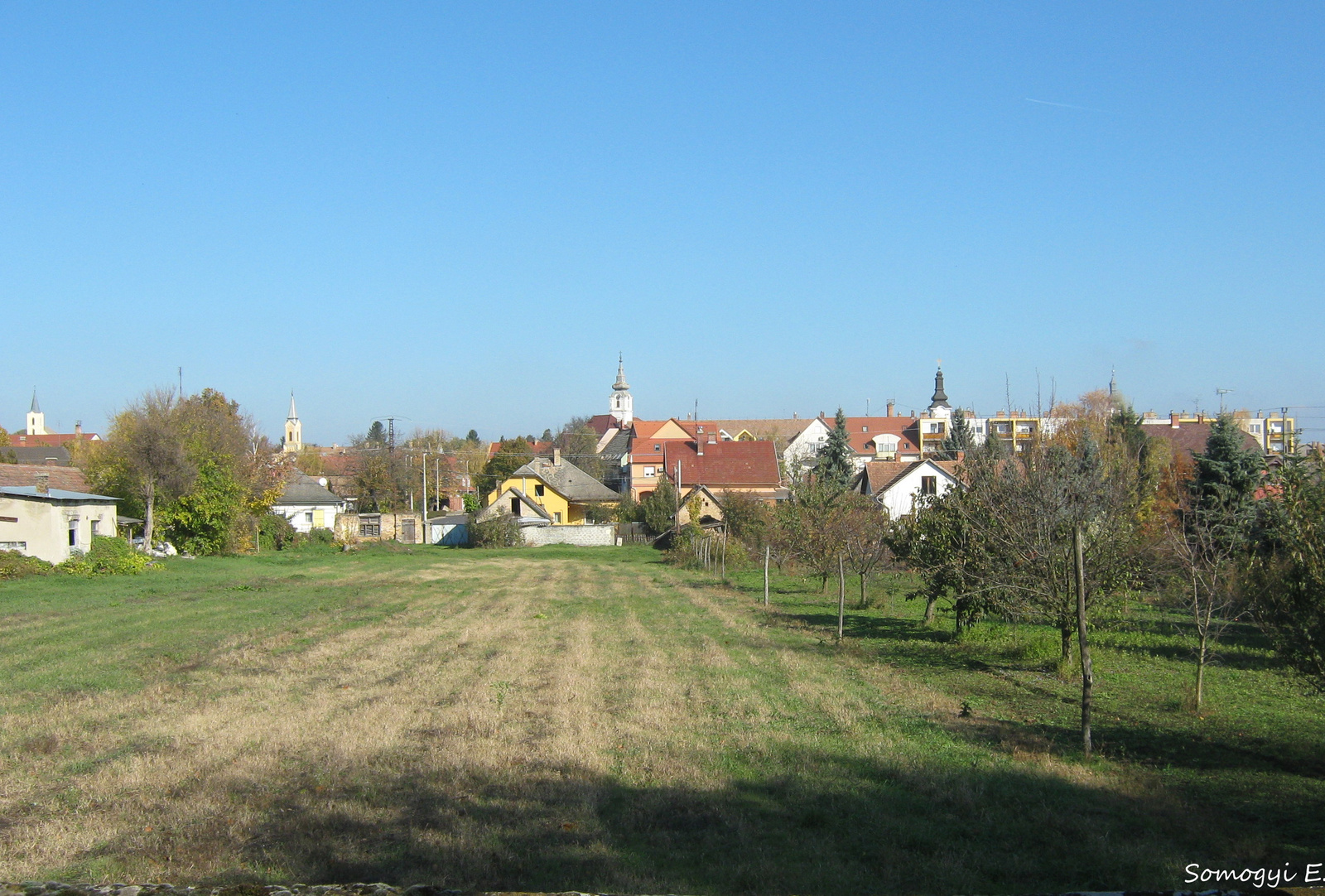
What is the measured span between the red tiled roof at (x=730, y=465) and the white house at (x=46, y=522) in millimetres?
40970

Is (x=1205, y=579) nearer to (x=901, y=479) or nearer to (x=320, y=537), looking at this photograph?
(x=901, y=479)

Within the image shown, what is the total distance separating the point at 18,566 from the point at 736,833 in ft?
106

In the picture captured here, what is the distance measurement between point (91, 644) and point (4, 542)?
59.3 feet

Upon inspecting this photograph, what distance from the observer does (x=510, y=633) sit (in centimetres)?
2045

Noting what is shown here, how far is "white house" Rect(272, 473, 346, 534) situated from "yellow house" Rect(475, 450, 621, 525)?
11030 millimetres

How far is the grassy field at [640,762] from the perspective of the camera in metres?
6.48

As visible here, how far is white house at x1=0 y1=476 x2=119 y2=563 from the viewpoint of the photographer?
3195 centimetres

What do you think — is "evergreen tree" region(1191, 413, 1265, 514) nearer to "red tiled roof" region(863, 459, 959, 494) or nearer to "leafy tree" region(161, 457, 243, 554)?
"red tiled roof" region(863, 459, 959, 494)

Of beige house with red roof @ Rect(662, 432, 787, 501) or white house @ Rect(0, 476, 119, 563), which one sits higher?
beige house with red roof @ Rect(662, 432, 787, 501)

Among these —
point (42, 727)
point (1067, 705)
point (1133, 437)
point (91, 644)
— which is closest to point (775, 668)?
point (1067, 705)

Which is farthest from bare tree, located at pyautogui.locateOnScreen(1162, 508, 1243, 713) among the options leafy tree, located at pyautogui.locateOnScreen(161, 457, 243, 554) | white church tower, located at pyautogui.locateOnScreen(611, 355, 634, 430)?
white church tower, located at pyautogui.locateOnScreen(611, 355, 634, 430)

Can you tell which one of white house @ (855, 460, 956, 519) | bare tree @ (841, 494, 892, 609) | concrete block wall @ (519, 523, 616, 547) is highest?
white house @ (855, 460, 956, 519)

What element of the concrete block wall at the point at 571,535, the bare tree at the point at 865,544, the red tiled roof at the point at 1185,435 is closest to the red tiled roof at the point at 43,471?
the concrete block wall at the point at 571,535

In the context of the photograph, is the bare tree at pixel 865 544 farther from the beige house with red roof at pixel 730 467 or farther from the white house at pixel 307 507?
the white house at pixel 307 507
